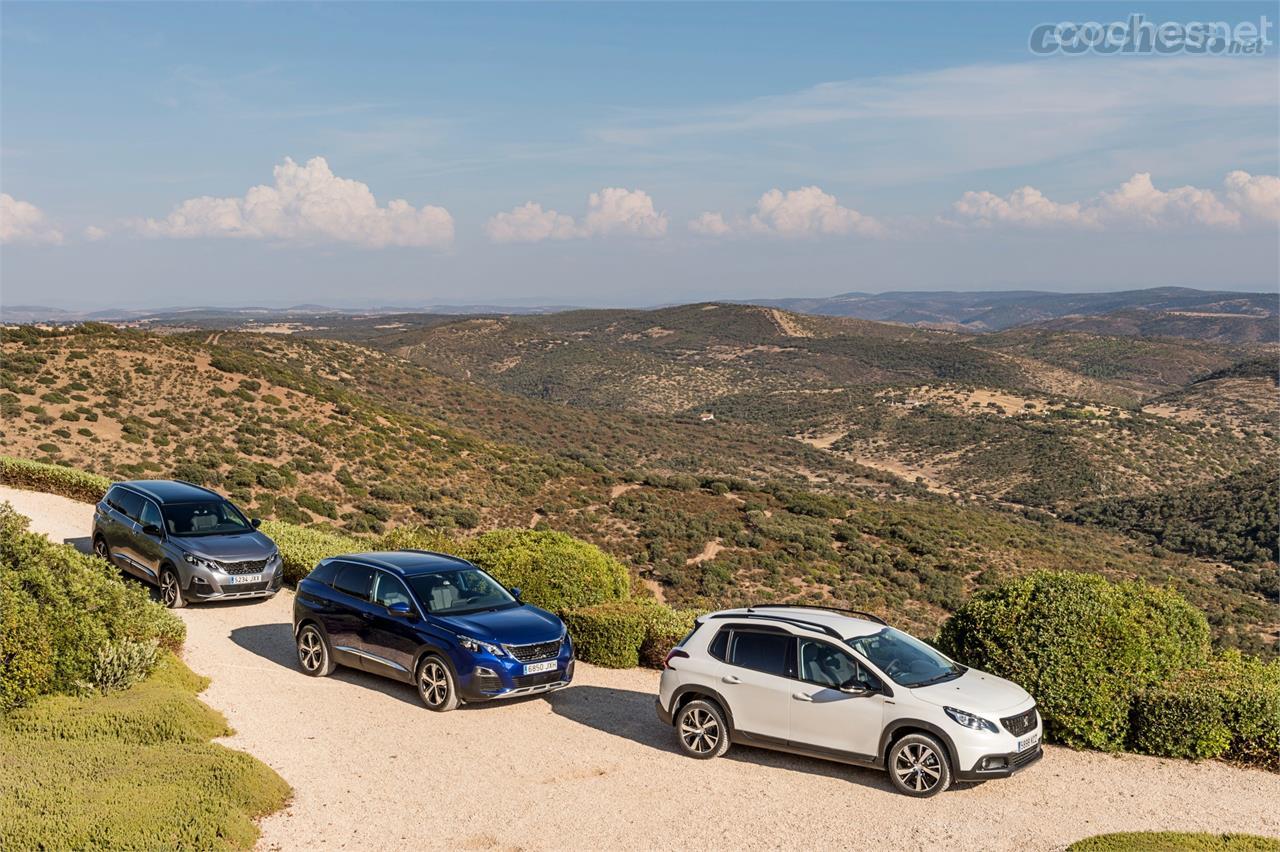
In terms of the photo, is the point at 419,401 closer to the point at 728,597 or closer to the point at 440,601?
the point at 728,597

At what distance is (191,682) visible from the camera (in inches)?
472

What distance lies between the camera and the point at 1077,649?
10555mm

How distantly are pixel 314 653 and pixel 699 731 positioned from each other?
561cm

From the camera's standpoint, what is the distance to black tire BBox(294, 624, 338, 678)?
42.2 ft

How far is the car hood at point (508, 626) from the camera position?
11469 mm

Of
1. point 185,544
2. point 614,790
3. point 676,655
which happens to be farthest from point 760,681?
point 185,544

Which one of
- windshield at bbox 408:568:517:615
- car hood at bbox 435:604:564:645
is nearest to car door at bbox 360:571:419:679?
windshield at bbox 408:568:517:615

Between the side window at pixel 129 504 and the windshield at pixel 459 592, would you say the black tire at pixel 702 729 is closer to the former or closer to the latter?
the windshield at pixel 459 592

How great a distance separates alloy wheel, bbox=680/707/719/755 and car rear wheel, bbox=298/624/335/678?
5108mm

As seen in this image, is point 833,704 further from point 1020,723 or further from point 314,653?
point 314,653

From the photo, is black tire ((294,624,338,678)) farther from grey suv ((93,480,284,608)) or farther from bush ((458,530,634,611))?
grey suv ((93,480,284,608))

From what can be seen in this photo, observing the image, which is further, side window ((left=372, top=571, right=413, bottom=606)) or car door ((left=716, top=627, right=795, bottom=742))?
side window ((left=372, top=571, right=413, bottom=606))

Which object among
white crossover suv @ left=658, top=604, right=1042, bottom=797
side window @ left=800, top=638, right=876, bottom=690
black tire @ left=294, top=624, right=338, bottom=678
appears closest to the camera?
white crossover suv @ left=658, top=604, right=1042, bottom=797

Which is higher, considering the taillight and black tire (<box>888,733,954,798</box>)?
the taillight
